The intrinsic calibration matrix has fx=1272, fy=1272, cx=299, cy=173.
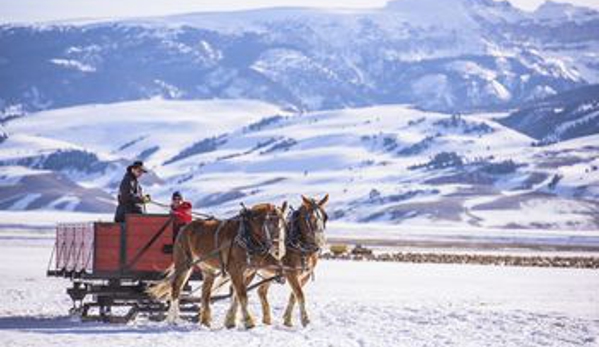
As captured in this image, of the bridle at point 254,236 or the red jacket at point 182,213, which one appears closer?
the bridle at point 254,236

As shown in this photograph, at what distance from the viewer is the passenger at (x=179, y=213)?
24703 mm

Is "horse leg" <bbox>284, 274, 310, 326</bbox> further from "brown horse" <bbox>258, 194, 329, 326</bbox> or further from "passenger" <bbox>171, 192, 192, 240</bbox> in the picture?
"passenger" <bbox>171, 192, 192, 240</bbox>

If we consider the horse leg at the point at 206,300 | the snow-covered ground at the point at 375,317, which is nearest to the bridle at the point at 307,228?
the snow-covered ground at the point at 375,317

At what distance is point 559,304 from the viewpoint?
30984mm

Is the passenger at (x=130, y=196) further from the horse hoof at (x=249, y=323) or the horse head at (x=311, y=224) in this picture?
the horse hoof at (x=249, y=323)

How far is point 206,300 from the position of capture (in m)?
24.0

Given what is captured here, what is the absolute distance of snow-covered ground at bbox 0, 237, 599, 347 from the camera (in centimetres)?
2139

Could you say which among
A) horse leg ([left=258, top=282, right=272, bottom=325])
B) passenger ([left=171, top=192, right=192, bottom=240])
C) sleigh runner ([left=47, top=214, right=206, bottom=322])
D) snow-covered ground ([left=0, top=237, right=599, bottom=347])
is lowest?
snow-covered ground ([left=0, top=237, right=599, bottom=347])

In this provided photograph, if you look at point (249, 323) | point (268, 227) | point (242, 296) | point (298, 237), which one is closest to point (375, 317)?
point (298, 237)

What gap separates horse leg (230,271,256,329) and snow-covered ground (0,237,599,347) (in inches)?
12.8

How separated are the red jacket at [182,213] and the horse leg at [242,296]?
2361 millimetres

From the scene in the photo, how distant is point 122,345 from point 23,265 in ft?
88.9

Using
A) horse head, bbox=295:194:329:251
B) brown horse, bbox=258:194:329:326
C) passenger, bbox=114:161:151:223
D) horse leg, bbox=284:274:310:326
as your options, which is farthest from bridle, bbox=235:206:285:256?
passenger, bbox=114:161:151:223

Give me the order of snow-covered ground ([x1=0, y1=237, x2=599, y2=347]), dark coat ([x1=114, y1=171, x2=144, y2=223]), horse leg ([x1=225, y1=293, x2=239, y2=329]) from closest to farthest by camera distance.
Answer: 1. snow-covered ground ([x1=0, y1=237, x2=599, y2=347])
2. horse leg ([x1=225, y1=293, x2=239, y2=329])
3. dark coat ([x1=114, y1=171, x2=144, y2=223])
